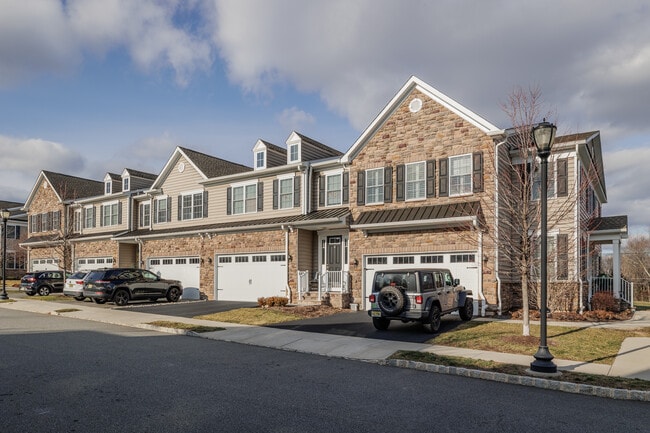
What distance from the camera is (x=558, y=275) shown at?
1755cm

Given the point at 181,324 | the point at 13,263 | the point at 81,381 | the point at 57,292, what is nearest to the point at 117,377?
the point at 81,381

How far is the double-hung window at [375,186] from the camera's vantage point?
824 inches

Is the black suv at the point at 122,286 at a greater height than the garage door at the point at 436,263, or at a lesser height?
lesser

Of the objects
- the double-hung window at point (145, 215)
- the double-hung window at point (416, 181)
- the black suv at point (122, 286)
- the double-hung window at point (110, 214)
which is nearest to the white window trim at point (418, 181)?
the double-hung window at point (416, 181)

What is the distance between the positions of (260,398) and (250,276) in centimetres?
1777

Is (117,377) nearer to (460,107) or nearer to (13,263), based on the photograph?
(460,107)

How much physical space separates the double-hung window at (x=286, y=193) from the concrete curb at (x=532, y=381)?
48.7 feet

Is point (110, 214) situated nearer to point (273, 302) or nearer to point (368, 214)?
point (273, 302)

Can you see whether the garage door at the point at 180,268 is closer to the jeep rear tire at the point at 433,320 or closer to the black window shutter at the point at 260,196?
the black window shutter at the point at 260,196

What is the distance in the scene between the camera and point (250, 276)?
24.9m

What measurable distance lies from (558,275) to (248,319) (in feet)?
37.1

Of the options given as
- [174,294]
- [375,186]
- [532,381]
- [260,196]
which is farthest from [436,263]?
[174,294]

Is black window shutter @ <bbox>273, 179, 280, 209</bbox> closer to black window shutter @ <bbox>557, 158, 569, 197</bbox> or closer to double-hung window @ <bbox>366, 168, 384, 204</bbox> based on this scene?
double-hung window @ <bbox>366, 168, 384, 204</bbox>

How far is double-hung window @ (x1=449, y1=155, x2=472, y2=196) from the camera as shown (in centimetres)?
1866
